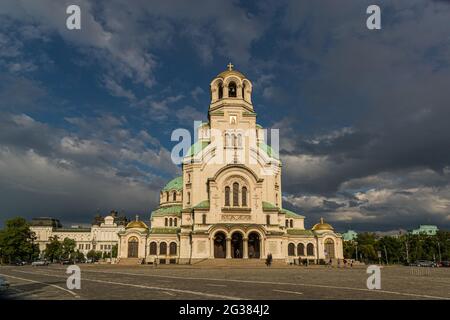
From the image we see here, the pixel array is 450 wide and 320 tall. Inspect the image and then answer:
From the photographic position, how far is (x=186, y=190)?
66.4 metres

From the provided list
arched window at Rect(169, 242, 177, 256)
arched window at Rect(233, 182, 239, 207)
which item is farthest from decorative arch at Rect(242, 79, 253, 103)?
arched window at Rect(169, 242, 177, 256)

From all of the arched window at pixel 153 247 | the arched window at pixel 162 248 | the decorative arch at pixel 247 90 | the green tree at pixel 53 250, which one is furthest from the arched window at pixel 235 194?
the green tree at pixel 53 250

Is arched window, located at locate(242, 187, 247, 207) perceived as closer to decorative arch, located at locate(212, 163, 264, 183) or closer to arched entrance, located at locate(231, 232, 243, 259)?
decorative arch, located at locate(212, 163, 264, 183)

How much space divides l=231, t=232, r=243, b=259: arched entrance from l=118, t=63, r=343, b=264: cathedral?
15cm

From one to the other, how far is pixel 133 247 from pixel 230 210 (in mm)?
17306

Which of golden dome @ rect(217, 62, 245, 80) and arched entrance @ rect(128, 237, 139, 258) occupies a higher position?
golden dome @ rect(217, 62, 245, 80)

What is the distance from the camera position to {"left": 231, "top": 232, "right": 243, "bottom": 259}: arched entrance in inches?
2335

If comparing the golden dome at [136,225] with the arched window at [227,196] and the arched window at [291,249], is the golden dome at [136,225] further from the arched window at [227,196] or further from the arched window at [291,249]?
the arched window at [291,249]

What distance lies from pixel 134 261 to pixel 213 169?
18773mm

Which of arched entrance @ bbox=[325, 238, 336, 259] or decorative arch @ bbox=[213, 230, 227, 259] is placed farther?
arched entrance @ bbox=[325, 238, 336, 259]

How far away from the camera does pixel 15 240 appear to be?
276 ft

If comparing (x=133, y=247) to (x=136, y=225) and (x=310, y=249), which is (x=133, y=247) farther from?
(x=310, y=249)

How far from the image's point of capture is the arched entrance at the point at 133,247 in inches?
2499
